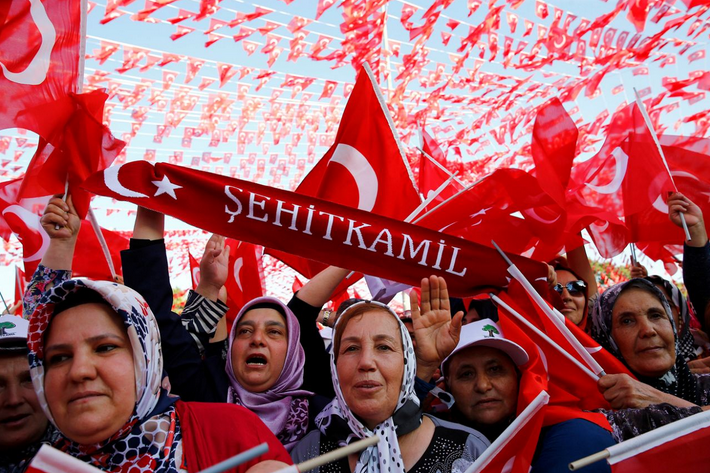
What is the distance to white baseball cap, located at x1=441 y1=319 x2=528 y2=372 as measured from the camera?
2420 mm

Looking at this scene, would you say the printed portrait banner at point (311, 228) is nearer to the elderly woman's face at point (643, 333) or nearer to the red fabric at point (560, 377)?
the red fabric at point (560, 377)

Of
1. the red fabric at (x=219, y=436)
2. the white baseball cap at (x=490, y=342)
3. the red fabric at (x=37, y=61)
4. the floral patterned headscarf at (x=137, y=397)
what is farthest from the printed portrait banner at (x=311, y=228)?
the red fabric at (x=219, y=436)

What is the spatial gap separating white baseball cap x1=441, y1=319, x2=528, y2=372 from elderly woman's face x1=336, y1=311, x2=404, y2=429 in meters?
0.38

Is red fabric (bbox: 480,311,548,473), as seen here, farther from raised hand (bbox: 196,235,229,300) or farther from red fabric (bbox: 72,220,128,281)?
red fabric (bbox: 72,220,128,281)

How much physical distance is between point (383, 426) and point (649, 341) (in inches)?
57.5

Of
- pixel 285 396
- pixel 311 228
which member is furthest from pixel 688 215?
pixel 285 396

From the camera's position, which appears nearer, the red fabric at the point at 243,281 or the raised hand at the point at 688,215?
the raised hand at the point at 688,215

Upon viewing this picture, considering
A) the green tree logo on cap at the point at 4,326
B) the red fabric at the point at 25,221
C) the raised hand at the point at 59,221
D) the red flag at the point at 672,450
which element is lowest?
the red flag at the point at 672,450

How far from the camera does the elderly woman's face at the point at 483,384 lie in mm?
2387

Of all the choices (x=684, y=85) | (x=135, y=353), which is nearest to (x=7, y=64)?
(x=135, y=353)

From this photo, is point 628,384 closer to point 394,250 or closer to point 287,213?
point 394,250

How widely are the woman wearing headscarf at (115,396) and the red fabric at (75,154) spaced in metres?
1.27

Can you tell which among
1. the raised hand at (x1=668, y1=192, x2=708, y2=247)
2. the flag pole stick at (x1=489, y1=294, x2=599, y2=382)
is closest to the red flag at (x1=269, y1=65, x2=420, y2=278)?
the flag pole stick at (x1=489, y1=294, x2=599, y2=382)

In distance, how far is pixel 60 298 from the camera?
1.70 metres
